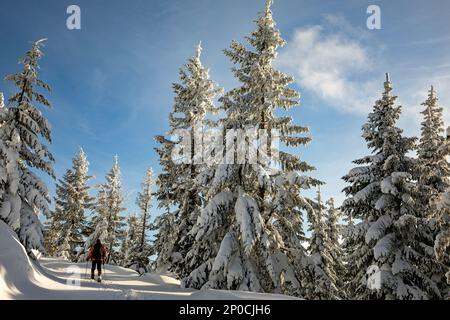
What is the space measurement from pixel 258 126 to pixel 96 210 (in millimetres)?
30438

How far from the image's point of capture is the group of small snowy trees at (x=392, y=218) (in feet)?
58.3

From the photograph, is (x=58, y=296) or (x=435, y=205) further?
(x=435, y=205)

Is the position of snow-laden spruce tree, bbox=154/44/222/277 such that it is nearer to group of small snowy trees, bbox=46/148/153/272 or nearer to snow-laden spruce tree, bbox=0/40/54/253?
snow-laden spruce tree, bbox=0/40/54/253

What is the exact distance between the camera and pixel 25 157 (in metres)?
19.0

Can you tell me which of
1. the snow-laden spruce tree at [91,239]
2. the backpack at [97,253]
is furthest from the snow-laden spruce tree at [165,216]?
the snow-laden spruce tree at [91,239]

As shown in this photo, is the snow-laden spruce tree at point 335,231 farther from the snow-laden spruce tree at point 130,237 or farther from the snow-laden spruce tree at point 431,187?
the snow-laden spruce tree at point 130,237

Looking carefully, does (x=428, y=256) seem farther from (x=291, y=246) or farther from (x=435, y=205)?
(x=291, y=246)

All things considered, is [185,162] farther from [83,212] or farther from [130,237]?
[130,237]

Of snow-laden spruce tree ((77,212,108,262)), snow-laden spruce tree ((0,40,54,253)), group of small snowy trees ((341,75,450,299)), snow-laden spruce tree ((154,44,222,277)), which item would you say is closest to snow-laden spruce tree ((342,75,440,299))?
group of small snowy trees ((341,75,450,299))

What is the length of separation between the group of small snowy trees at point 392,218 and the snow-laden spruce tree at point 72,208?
30.6m

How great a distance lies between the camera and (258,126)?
18000mm

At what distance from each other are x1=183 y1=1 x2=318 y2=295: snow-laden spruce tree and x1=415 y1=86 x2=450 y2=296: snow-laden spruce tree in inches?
228

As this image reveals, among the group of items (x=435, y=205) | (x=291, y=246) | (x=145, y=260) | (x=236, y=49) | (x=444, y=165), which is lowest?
(x=145, y=260)
